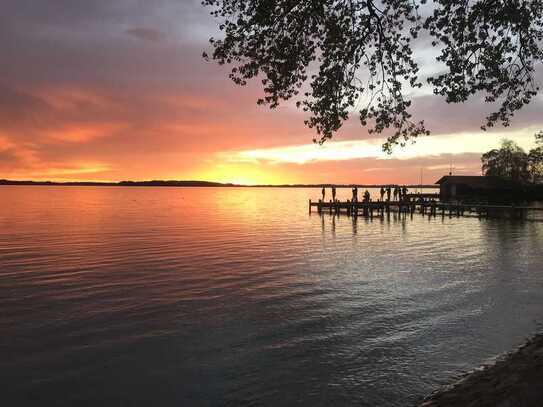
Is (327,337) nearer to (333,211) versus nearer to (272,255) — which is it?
(272,255)

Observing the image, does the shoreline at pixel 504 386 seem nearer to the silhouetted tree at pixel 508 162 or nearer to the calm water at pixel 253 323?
the calm water at pixel 253 323

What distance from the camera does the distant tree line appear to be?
95.1 meters

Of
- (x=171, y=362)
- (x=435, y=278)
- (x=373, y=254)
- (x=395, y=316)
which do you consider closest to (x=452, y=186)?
(x=373, y=254)

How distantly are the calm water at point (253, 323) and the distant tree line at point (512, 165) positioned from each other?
7975cm

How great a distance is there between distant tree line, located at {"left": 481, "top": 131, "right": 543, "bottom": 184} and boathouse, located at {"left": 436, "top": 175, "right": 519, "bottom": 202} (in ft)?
24.2

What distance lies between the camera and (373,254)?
2655 cm

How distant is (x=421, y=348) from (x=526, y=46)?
8.07 metres

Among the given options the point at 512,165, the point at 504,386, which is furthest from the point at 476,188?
the point at 504,386

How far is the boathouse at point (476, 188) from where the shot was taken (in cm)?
8131

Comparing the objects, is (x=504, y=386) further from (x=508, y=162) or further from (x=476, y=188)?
(x=508, y=162)

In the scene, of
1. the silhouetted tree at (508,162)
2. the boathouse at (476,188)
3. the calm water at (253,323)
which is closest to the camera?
the calm water at (253,323)

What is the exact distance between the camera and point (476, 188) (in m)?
83.2

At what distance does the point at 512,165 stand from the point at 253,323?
105 m

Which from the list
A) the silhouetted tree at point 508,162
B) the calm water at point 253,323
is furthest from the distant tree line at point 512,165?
the calm water at point 253,323
